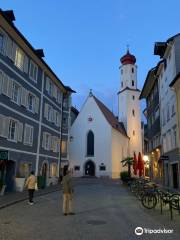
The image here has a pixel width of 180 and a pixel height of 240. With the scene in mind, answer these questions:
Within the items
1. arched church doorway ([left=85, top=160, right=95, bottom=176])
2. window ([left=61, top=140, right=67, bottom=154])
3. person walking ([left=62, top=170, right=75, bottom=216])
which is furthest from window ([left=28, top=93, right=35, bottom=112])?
arched church doorway ([left=85, top=160, right=95, bottom=176])

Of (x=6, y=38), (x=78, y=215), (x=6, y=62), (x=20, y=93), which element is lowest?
(x=78, y=215)

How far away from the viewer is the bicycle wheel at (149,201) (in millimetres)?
Answer: 15797

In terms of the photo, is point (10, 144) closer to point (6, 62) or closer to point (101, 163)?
point (6, 62)

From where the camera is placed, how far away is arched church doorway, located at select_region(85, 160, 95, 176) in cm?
5826

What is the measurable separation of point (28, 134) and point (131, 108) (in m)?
43.8

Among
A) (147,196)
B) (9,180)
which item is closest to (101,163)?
(9,180)

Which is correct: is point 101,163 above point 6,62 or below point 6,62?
below

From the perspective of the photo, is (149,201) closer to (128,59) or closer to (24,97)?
(24,97)

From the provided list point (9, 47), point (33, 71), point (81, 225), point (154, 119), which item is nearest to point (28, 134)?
point (33, 71)

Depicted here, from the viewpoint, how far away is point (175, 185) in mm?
28484

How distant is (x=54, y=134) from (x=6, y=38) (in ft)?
54.0

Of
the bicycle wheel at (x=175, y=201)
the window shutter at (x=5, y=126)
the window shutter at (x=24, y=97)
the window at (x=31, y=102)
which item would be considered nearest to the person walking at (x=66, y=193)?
the bicycle wheel at (x=175, y=201)

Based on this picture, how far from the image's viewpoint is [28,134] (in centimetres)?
2902

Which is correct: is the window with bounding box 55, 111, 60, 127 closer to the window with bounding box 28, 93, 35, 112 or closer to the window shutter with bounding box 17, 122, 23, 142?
the window with bounding box 28, 93, 35, 112
